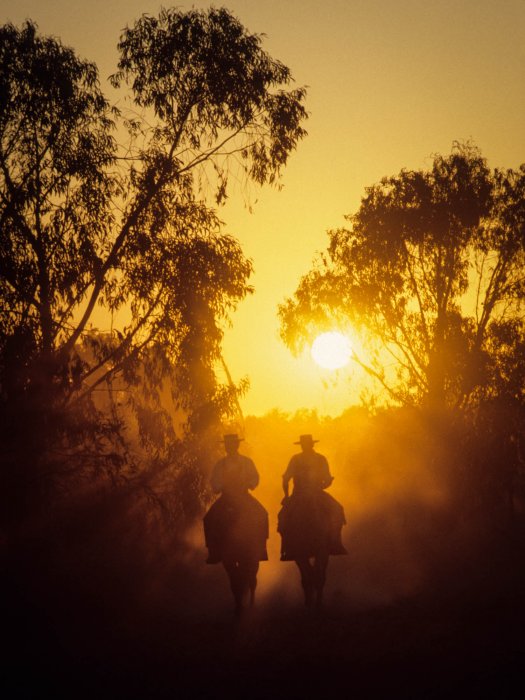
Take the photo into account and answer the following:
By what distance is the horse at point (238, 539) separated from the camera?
11375 millimetres

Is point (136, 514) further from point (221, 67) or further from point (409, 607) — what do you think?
point (221, 67)

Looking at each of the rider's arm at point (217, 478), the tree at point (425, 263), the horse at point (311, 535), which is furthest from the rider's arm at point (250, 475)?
the tree at point (425, 263)

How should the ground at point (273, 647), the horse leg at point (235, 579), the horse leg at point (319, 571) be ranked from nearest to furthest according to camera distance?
1. the ground at point (273, 647)
2. the horse leg at point (235, 579)
3. the horse leg at point (319, 571)

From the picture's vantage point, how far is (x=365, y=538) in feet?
80.0

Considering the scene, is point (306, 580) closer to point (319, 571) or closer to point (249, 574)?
point (319, 571)

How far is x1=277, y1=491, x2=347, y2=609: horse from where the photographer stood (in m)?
11.7

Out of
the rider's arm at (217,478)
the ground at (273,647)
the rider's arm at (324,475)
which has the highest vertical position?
the rider's arm at (324,475)

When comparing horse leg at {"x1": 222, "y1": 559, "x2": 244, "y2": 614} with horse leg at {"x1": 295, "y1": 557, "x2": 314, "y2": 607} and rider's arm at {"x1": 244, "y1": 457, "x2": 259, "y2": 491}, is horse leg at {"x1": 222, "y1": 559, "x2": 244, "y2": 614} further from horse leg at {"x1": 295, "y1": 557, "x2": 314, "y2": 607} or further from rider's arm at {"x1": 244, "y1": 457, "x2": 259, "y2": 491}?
rider's arm at {"x1": 244, "y1": 457, "x2": 259, "y2": 491}

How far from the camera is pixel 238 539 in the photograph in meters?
11.4

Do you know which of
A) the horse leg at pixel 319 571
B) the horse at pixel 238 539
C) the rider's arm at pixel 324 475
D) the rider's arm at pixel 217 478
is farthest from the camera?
the rider's arm at pixel 324 475

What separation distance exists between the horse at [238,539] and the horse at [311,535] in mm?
384

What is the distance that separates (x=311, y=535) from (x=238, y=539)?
1093 mm

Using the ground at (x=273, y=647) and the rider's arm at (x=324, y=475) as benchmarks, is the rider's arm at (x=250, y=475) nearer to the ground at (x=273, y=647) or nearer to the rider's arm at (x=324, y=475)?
the rider's arm at (x=324, y=475)

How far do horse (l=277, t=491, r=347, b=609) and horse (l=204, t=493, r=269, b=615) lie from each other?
384mm
